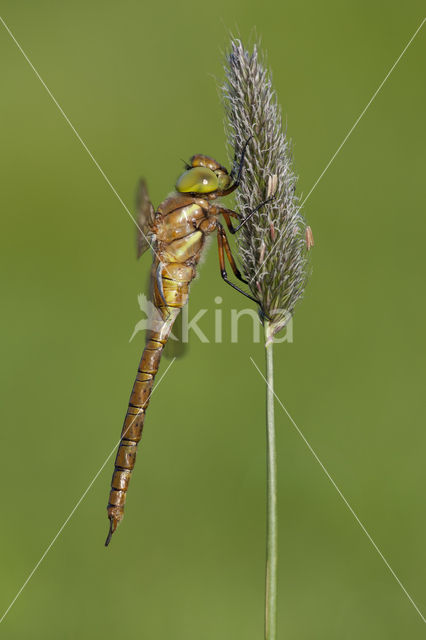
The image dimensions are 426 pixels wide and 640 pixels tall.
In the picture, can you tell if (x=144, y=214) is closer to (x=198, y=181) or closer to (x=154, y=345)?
(x=198, y=181)

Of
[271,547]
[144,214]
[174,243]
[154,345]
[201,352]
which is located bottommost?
[271,547]

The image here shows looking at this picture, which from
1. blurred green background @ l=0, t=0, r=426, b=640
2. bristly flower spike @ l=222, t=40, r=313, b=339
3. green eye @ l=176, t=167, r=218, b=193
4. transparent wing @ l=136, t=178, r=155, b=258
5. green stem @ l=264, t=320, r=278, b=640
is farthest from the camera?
blurred green background @ l=0, t=0, r=426, b=640

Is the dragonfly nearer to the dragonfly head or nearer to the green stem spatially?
the dragonfly head

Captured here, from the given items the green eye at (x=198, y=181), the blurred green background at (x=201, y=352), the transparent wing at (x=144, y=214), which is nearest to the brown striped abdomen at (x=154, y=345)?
the transparent wing at (x=144, y=214)

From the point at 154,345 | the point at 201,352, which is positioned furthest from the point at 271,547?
the point at 201,352

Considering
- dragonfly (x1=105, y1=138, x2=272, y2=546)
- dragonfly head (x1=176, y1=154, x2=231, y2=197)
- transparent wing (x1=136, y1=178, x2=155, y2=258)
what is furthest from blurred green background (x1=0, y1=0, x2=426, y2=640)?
dragonfly head (x1=176, y1=154, x2=231, y2=197)

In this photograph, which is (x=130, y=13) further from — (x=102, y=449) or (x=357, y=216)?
(x=102, y=449)

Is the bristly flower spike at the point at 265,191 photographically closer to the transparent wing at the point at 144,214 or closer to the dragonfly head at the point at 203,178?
the dragonfly head at the point at 203,178
